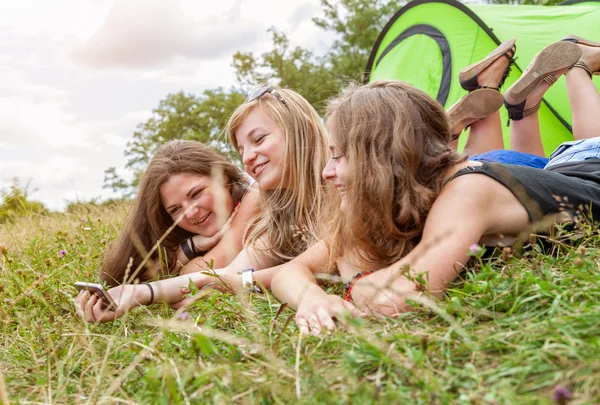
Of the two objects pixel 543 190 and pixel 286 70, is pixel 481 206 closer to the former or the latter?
pixel 543 190

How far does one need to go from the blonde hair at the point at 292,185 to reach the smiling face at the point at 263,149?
0.03 meters

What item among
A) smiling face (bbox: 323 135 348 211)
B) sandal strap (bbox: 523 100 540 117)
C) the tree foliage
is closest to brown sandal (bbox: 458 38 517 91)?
sandal strap (bbox: 523 100 540 117)

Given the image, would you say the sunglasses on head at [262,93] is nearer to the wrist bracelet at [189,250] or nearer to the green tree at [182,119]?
the wrist bracelet at [189,250]

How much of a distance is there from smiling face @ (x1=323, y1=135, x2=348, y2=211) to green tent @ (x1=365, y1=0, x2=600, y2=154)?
8.38ft

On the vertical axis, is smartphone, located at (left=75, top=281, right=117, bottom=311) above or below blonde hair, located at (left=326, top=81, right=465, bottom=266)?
below

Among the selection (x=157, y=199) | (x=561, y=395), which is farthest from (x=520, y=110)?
(x=561, y=395)

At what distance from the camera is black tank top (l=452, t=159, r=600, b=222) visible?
1941 millimetres

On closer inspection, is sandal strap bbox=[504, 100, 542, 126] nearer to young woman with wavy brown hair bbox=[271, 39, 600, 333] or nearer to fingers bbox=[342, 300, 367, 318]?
young woman with wavy brown hair bbox=[271, 39, 600, 333]

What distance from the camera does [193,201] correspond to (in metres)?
3.17

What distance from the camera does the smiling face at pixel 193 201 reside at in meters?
Result: 3.16

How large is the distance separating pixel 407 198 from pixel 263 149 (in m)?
1.32

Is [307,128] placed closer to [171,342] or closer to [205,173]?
[205,173]

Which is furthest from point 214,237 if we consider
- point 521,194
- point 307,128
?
point 521,194

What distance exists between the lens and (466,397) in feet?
3.31
